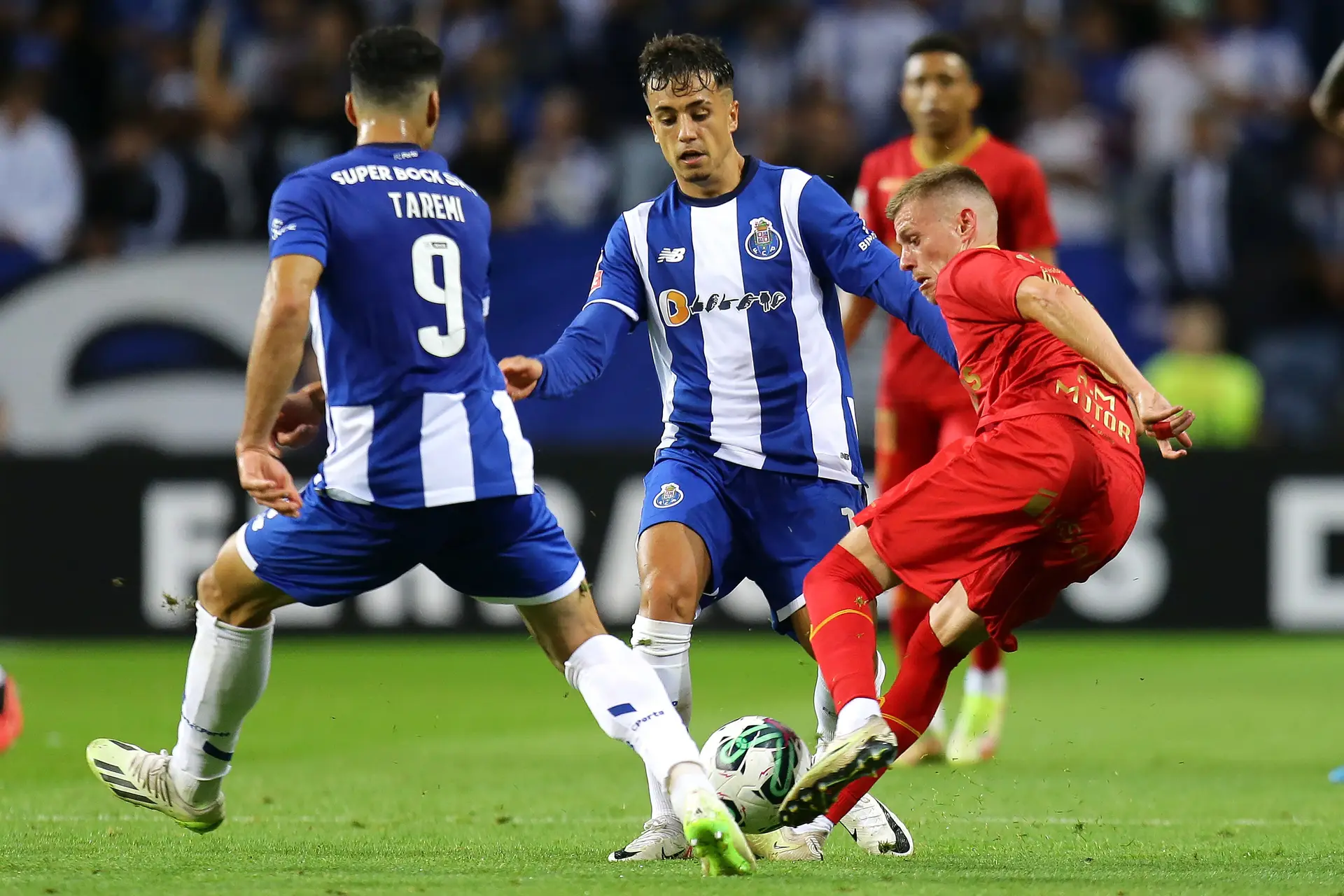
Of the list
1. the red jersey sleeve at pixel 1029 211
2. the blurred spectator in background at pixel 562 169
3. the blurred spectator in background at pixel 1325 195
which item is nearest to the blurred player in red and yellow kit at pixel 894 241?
the red jersey sleeve at pixel 1029 211

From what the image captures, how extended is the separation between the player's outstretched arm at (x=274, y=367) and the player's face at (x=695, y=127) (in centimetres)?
141

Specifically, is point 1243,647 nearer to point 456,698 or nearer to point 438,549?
point 456,698

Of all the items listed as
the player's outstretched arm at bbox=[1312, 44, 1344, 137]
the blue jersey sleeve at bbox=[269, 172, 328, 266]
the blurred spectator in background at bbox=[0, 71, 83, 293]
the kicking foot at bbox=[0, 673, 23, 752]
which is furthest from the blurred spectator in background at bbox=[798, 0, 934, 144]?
the player's outstretched arm at bbox=[1312, 44, 1344, 137]

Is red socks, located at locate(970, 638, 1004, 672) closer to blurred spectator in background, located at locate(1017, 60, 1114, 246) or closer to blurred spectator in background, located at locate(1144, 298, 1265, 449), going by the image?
blurred spectator in background, located at locate(1144, 298, 1265, 449)

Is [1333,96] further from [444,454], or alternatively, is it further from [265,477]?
[265,477]

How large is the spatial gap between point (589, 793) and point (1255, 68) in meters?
10.0

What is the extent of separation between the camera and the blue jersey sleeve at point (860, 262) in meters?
5.48

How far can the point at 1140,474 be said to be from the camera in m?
5.37

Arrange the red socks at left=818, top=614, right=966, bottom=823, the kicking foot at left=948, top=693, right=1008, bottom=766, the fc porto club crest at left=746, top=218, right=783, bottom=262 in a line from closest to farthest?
the red socks at left=818, top=614, right=966, bottom=823, the fc porto club crest at left=746, top=218, right=783, bottom=262, the kicking foot at left=948, top=693, right=1008, bottom=766

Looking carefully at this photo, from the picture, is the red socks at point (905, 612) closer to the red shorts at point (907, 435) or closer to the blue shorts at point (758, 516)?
the red shorts at point (907, 435)

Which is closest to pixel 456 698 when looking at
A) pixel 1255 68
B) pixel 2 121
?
pixel 2 121

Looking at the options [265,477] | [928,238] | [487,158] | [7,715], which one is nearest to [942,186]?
[928,238]

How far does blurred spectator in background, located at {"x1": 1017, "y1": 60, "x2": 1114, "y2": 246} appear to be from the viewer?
13.6 meters

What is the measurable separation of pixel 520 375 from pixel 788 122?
890 cm
